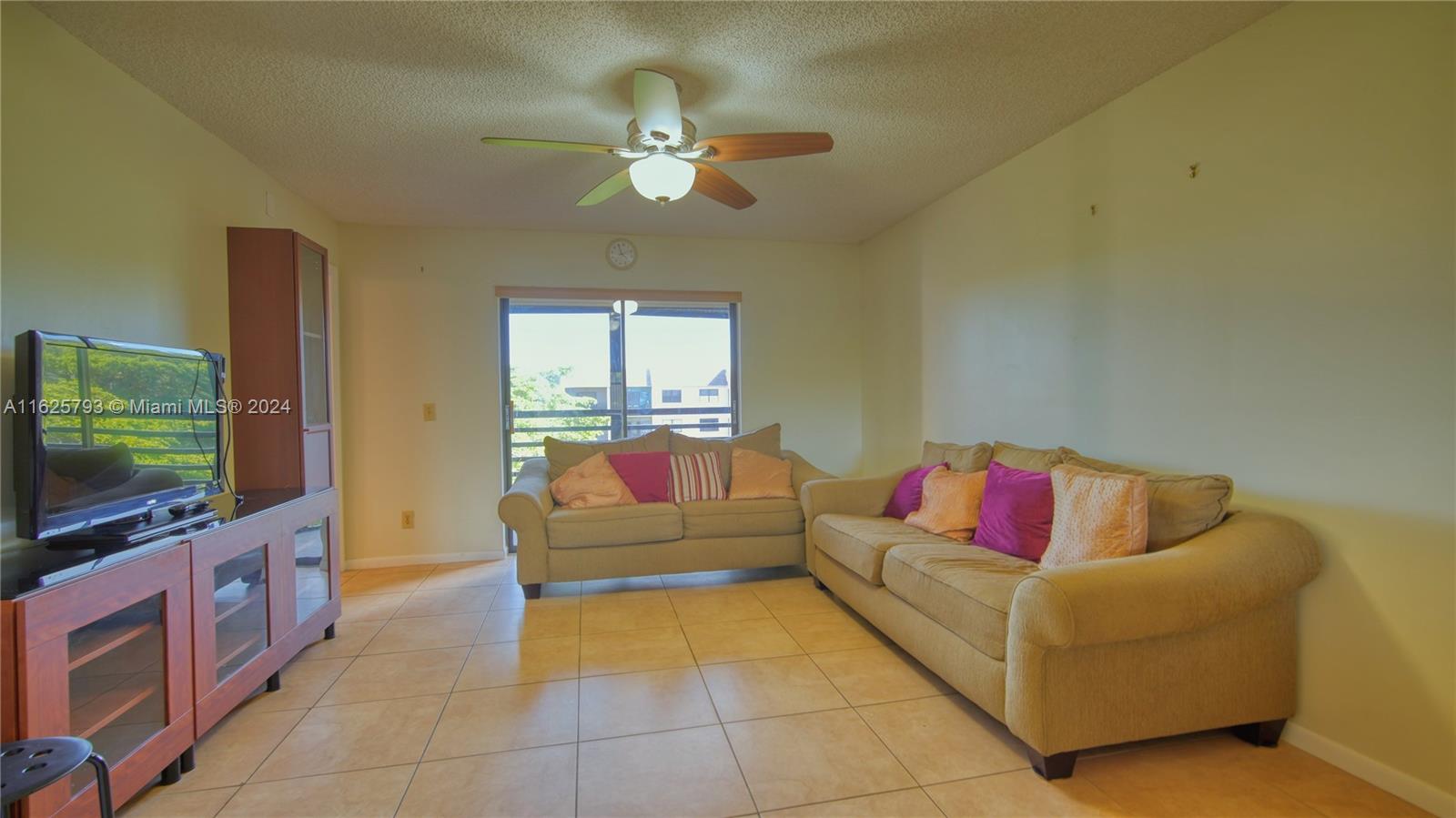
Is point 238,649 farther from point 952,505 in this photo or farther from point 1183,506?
point 1183,506

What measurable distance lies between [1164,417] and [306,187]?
14.6 feet

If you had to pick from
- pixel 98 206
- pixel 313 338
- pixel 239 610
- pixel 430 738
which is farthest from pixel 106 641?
pixel 313 338

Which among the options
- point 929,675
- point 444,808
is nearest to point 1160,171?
point 929,675

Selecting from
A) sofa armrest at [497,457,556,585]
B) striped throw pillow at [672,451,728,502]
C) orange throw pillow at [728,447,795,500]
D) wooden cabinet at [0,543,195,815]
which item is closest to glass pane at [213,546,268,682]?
wooden cabinet at [0,543,195,815]

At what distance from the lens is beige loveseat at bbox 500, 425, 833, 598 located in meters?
3.33

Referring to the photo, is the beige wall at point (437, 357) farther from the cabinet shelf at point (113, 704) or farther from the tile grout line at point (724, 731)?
the cabinet shelf at point (113, 704)

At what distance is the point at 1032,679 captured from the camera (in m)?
1.70

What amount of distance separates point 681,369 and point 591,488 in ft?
4.74

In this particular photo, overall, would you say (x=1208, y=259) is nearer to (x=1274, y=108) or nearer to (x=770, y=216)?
(x=1274, y=108)

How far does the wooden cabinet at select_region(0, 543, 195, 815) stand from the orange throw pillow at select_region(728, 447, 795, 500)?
8.59 ft

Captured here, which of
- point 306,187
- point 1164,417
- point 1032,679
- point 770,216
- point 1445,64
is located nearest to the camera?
point 1445,64

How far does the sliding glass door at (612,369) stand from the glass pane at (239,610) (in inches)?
84.8

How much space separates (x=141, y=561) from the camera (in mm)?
1620

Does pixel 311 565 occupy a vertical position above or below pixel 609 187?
below
